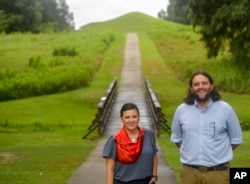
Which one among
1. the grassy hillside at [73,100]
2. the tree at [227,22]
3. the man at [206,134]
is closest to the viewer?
the man at [206,134]

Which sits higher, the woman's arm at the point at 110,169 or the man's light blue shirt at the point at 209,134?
the man's light blue shirt at the point at 209,134

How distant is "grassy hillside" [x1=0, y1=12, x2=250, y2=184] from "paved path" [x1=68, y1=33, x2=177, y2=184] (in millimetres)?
287

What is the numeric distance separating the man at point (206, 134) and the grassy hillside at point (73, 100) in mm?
5326

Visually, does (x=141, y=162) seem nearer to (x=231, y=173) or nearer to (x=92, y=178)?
(x=231, y=173)

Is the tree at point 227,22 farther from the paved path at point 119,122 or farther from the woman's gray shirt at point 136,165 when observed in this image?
the woman's gray shirt at point 136,165

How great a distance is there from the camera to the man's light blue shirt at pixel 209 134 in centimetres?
590

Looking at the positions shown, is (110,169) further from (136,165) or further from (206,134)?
(206,134)

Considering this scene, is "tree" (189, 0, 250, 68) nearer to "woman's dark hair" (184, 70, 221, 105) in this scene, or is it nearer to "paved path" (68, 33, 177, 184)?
"paved path" (68, 33, 177, 184)

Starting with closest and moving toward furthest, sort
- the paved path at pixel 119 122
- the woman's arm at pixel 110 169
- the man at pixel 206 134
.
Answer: the man at pixel 206 134, the woman's arm at pixel 110 169, the paved path at pixel 119 122

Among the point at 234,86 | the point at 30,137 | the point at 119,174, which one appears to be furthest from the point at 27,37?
the point at 119,174

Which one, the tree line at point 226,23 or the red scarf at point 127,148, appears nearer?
the red scarf at point 127,148

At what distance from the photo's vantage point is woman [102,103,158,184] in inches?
235

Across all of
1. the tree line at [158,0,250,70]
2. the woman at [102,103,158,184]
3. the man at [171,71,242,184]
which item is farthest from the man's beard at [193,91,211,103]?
the tree line at [158,0,250,70]

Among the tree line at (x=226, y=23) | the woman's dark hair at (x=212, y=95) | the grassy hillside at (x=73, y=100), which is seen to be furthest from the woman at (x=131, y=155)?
the tree line at (x=226, y=23)
